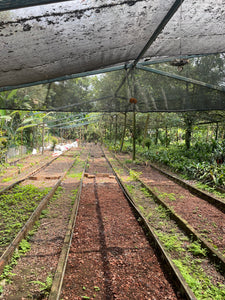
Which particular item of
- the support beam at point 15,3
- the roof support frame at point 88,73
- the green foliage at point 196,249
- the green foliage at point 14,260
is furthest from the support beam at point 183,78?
the green foliage at point 14,260

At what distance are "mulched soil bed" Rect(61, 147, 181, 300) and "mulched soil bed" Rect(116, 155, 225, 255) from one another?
1.15m

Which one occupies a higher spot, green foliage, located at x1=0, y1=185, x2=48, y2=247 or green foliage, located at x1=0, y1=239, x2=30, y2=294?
green foliage, located at x1=0, y1=185, x2=48, y2=247

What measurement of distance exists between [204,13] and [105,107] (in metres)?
5.34

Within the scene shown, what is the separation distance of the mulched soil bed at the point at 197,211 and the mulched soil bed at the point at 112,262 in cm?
115

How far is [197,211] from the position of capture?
207 inches

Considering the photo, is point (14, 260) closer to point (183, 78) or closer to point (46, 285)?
point (46, 285)

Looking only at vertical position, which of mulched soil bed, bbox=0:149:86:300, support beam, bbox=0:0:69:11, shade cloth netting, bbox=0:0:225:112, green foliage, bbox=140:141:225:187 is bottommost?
mulched soil bed, bbox=0:149:86:300

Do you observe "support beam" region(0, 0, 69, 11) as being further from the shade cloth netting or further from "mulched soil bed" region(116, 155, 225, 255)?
"mulched soil bed" region(116, 155, 225, 255)

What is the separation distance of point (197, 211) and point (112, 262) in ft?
9.32

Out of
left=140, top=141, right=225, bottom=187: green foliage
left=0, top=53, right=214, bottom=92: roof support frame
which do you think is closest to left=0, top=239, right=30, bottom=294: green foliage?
left=0, top=53, right=214, bottom=92: roof support frame

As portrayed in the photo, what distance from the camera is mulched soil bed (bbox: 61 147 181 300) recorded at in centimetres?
264

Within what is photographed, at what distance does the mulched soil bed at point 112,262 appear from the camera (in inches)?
104

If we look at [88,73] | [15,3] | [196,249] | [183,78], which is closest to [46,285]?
[196,249]

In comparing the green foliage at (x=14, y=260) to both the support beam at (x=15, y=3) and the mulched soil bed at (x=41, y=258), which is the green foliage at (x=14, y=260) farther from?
the support beam at (x=15, y=3)
